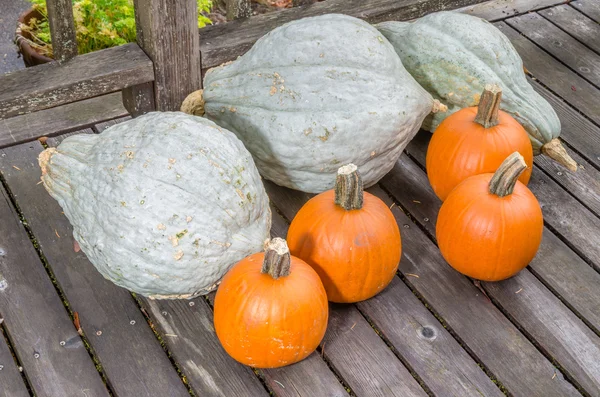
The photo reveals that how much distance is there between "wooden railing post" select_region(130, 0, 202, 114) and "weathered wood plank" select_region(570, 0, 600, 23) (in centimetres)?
207

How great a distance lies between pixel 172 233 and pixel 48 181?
Result: 1.57ft

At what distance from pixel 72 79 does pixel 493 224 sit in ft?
5.02

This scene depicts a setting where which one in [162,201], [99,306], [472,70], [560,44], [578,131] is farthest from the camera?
[560,44]

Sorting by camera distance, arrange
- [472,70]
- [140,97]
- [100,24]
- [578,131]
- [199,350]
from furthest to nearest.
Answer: [100,24]
[578,131]
[140,97]
[472,70]
[199,350]

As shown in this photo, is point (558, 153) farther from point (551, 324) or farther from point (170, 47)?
point (170, 47)

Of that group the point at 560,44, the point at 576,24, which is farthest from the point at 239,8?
the point at 576,24

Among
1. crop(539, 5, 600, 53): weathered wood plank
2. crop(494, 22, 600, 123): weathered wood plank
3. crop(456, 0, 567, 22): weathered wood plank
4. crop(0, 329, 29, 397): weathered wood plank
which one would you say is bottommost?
crop(0, 329, 29, 397): weathered wood plank

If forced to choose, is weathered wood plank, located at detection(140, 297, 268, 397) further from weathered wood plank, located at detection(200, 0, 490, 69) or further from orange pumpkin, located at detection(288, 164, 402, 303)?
weathered wood plank, located at detection(200, 0, 490, 69)

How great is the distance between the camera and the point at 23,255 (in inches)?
99.8

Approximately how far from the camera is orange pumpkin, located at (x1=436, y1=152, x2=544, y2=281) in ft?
7.58

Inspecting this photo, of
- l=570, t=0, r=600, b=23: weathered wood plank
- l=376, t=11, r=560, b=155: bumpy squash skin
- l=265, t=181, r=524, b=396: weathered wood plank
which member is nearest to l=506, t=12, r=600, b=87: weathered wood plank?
l=570, t=0, r=600, b=23: weathered wood plank

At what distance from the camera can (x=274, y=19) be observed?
10.0ft

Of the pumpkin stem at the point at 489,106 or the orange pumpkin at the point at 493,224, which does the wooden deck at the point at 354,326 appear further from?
→ the pumpkin stem at the point at 489,106

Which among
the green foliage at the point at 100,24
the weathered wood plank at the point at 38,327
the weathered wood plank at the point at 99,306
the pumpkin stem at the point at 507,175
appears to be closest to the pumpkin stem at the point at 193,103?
the weathered wood plank at the point at 99,306
